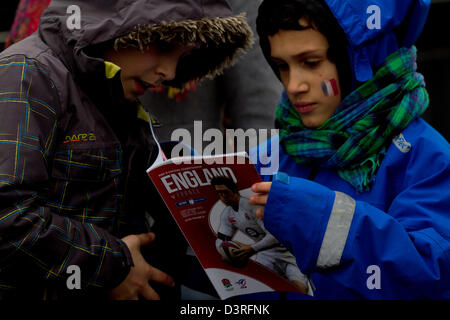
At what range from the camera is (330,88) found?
1.59 m

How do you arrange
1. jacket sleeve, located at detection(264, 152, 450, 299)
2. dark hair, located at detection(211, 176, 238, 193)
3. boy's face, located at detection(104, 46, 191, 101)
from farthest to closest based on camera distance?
boy's face, located at detection(104, 46, 191, 101) → dark hair, located at detection(211, 176, 238, 193) → jacket sleeve, located at detection(264, 152, 450, 299)

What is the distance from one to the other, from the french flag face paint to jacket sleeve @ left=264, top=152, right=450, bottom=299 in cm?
38

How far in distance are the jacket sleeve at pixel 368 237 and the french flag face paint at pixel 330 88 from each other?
380 mm

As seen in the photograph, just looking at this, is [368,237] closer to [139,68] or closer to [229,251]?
[229,251]

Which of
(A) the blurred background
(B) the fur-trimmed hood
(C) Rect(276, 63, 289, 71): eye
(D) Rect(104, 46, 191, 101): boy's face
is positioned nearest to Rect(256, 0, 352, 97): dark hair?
(C) Rect(276, 63, 289, 71): eye

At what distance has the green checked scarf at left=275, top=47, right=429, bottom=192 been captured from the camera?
58.1 inches

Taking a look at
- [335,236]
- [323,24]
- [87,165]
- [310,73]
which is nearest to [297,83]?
[310,73]

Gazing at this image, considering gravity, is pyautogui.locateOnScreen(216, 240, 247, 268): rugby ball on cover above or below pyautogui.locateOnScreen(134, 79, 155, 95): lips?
below

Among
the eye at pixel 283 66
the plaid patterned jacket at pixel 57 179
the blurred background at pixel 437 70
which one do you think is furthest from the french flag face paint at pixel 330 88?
the blurred background at pixel 437 70

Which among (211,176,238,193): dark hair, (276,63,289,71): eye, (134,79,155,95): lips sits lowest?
(211,176,238,193): dark hair

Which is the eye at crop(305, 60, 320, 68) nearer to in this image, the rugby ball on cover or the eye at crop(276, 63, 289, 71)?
the eye at crop(276, 63, 289, 71)

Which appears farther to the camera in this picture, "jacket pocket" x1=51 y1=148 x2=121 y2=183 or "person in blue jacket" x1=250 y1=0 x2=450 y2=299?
"jacket pocket" x1=51 y1=148 x2=121 y2=183

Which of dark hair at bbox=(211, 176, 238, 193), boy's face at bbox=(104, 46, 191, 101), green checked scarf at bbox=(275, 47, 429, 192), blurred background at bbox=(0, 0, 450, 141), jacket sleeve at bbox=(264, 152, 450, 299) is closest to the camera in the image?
jacket sleeve at bbox=(264, 152, 450, 299)
